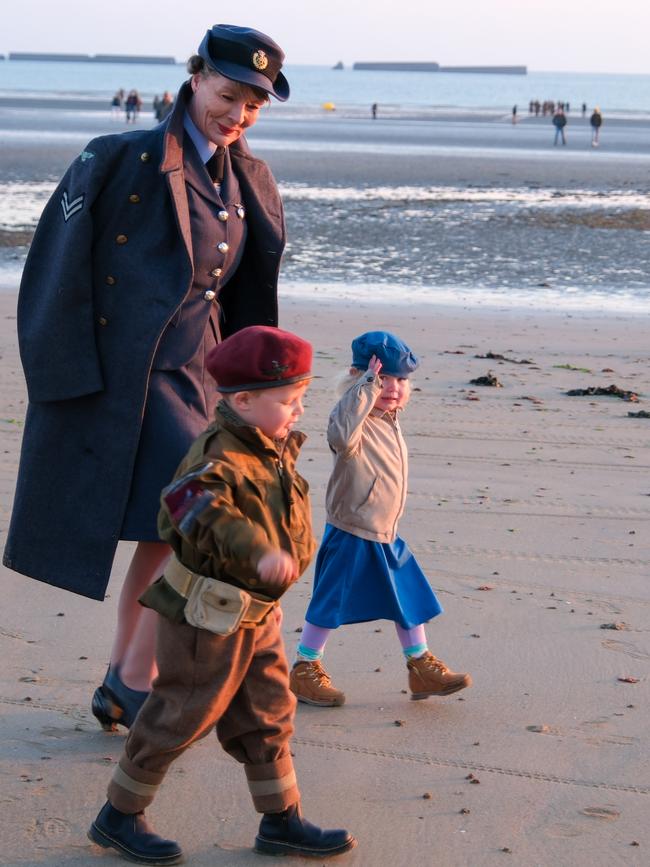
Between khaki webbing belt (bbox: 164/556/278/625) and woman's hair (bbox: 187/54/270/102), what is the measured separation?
131 cm

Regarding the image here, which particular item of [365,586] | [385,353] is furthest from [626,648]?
[385,353]

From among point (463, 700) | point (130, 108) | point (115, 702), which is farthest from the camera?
point (130, 108)

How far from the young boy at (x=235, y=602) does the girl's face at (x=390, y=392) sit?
981mm

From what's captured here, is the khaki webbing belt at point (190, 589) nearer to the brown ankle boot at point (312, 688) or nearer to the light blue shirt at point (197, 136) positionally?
the brown ankle boot at point (312, 688)

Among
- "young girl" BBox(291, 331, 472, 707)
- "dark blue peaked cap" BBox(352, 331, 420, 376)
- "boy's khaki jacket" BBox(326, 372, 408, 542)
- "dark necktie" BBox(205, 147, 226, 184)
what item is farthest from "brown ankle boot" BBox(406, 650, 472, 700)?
"dark necktie" BBox(205, 147, 226, 184)

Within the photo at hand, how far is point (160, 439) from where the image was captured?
3604 mm

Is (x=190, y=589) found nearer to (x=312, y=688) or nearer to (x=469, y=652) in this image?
(x=312, y=688)

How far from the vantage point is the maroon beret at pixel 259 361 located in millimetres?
2975

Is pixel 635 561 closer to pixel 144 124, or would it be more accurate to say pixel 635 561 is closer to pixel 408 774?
pixel 408 774

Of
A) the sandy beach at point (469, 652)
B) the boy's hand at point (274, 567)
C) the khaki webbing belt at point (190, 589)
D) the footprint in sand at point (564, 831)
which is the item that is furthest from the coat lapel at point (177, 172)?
the footprint in sand at point (564, 831)

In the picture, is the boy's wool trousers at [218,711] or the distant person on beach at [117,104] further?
the distant person on beach at [117,104]

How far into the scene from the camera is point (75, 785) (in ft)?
11.5

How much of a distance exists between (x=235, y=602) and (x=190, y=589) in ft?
0.37

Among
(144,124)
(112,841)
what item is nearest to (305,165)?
(144,124)
